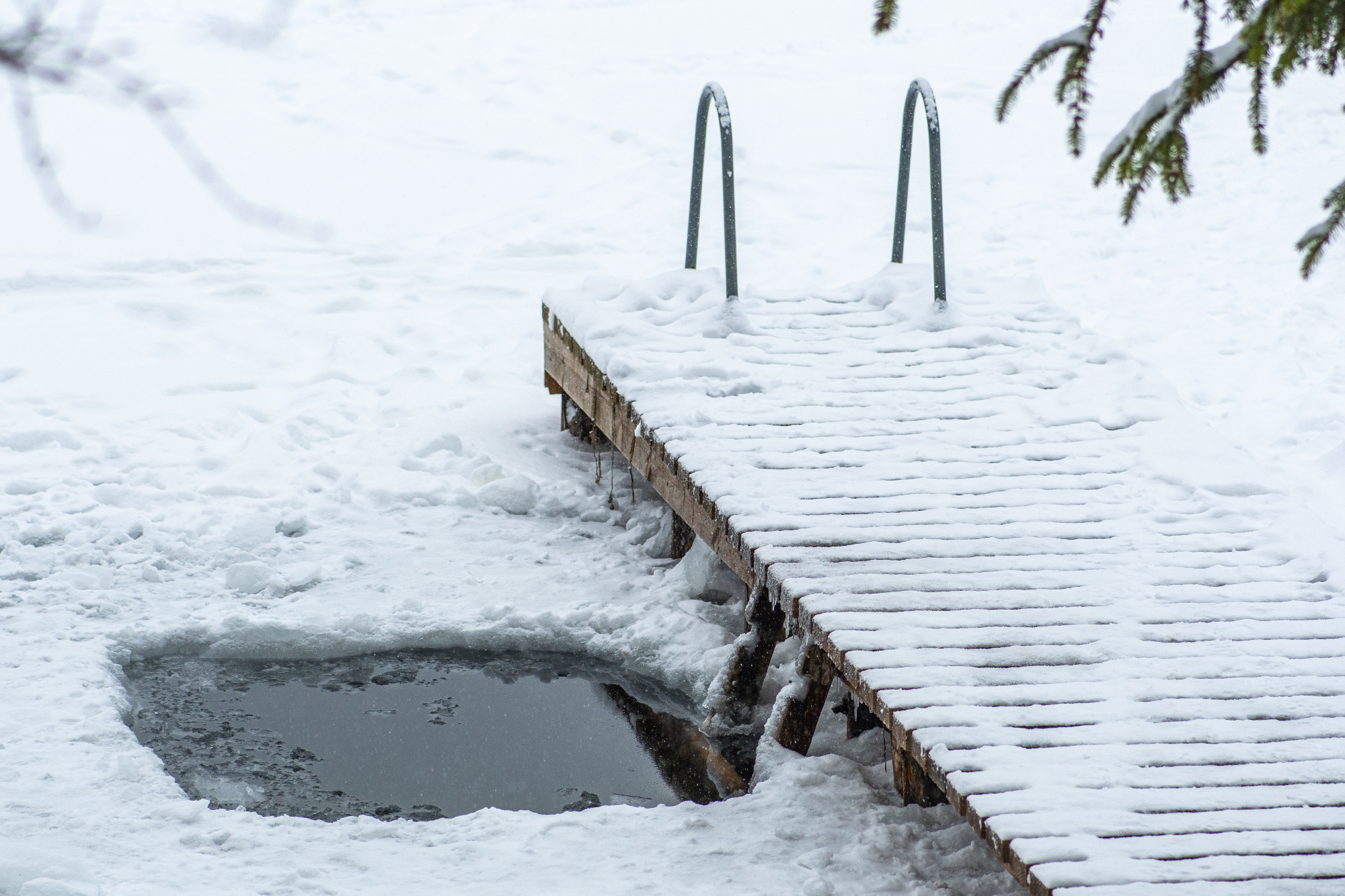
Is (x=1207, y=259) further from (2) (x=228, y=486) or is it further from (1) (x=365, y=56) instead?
(1) (x=365, y=56)

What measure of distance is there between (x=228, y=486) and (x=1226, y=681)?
3.99 metres

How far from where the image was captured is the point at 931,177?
18.6ft

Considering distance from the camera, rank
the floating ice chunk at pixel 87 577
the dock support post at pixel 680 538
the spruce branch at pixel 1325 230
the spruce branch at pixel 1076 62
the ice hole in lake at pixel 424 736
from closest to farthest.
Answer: the spruce branch at pixel 1076 62
the spruce branch at pixel 1325 230
the ice hole in lake at pixel 424 736
the floating ice chunk at pixel 87 577
the dock support post at pixel 680 538

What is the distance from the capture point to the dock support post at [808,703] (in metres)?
3.76

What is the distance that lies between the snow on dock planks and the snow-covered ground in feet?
1.48

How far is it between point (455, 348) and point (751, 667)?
382 cm

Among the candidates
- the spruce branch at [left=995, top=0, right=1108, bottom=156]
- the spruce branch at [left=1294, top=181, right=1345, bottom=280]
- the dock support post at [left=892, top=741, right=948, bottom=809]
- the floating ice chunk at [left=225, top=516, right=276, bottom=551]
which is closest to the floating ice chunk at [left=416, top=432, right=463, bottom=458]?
the floating ice chunk at [left=225, top=516, right=276, bottom=551]

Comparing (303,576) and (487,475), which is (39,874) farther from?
(487,475)

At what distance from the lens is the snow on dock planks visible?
9.32 feet

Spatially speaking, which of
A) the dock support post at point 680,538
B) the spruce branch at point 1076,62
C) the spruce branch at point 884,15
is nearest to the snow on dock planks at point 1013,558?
the dock support post at point 680,538

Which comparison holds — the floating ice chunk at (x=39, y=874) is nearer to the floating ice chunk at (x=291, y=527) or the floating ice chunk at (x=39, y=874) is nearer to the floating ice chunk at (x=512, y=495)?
the floating ice chunk at (x=291, y=527)

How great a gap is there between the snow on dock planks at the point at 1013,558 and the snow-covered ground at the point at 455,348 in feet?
1.48

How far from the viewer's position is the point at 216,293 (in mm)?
7922

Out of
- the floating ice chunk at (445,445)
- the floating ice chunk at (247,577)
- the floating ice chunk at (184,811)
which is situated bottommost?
the floating ice chunk at (184,811)
